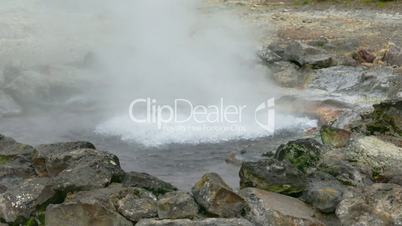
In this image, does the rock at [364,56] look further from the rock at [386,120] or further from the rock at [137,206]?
the rock at [137,206]

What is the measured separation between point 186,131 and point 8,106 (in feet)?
11.3

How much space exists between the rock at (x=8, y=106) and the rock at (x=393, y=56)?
22.4 feet

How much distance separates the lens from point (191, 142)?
28.5 feet

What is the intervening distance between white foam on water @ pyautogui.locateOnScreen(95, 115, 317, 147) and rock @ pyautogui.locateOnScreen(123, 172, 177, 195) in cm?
205

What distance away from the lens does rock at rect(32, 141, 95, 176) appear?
7023mm

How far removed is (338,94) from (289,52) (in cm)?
219

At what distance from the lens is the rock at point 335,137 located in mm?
7910

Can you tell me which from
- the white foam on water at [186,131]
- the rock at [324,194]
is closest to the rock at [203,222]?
the rock at [324,194]

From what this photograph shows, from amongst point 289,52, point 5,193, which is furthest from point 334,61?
point 5,193

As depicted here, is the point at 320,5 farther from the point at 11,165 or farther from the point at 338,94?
the point at 11,165

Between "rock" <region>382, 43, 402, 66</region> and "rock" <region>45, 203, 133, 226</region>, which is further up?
"rock" <region>382, 43, 402, 66</region>

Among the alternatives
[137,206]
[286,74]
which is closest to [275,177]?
[137,206]

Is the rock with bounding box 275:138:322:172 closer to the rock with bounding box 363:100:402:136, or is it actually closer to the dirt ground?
the rock with bounding box 363:100:402:136

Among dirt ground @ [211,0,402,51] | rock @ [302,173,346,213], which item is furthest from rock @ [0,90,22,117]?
dirt ground @ [211,0,402,51]
